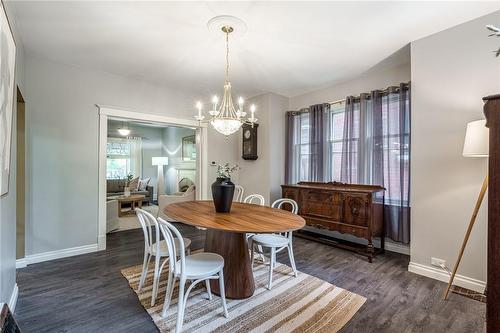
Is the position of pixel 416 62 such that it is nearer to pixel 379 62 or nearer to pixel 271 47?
pixel 379 62

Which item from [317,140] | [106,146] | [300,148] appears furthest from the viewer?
[300,148]

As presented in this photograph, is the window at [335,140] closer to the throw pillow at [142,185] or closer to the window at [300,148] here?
the window at [300,148]

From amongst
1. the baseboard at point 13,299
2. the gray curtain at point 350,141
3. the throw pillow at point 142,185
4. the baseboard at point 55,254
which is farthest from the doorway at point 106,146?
the throw pillow at point 142,185

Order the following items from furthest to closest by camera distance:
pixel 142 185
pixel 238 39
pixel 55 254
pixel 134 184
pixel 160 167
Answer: pixel 160 167
pixel 142 185
pixel 134 184
pixel 55 254
pixel 238 39

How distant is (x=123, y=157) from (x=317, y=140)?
675 centimetres

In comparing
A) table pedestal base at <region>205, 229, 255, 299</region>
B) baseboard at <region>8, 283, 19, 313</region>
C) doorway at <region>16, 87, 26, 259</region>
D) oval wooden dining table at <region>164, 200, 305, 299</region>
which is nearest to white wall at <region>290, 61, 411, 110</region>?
oval wooden dining table at <region>164, 200, 305, 299</region>

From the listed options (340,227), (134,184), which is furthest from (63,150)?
(134,184)

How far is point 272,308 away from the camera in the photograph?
2.07m

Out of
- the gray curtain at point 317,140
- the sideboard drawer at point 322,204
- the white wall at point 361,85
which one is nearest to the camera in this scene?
the white wall at point 361,85

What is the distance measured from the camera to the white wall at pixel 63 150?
3.05 metres

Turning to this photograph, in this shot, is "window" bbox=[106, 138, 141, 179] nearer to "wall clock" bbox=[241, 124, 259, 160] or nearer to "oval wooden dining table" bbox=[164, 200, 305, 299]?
"wall clock" bbox=[241, 124, 259, 160]

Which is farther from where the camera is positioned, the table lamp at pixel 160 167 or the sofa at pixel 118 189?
the table lamp at pixel 160 167

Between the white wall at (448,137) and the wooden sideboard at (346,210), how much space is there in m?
0.50

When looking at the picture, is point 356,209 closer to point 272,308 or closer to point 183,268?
point 272,308
